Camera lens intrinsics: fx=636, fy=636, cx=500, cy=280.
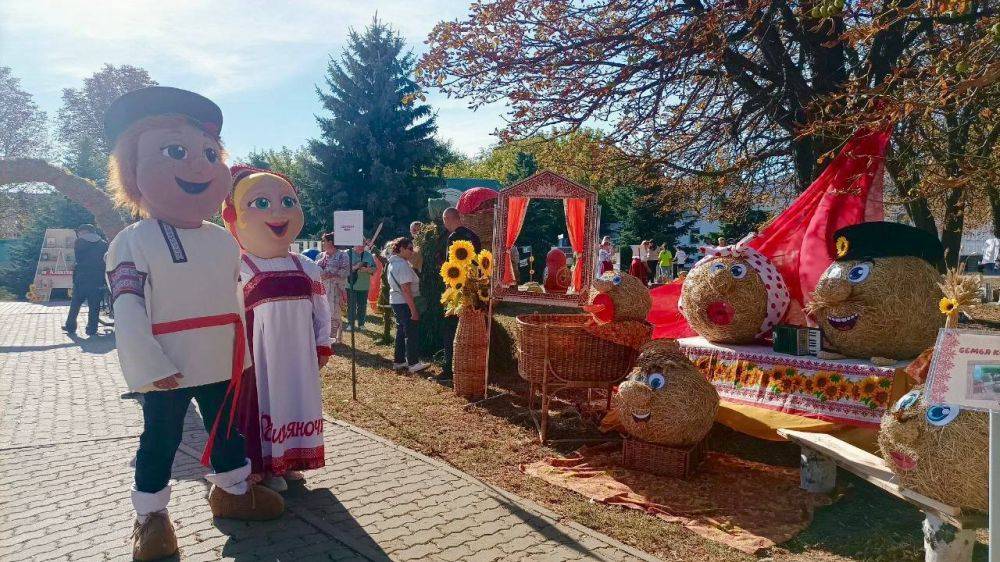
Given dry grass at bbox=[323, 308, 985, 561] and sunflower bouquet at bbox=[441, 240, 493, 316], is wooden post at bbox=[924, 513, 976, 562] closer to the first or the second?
dry grass at bbox=[323, 308, 985, 561]

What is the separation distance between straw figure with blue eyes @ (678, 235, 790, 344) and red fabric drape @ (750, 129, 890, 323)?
1.23 feet

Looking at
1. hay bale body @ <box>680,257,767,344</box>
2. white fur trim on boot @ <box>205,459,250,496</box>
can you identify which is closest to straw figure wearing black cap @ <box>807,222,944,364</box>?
hay bale body @ <box>680,257,767,344</box>

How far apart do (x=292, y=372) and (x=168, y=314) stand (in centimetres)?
92

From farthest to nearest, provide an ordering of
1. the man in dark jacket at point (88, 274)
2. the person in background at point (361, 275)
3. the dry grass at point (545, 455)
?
the man in dark jacket at point (88, 274), the person in background at point (361, 275), the dry grass at point (545, 455)

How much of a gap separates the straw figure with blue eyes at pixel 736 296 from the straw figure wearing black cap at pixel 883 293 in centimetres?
59

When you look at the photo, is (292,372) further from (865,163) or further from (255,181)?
(865,163)

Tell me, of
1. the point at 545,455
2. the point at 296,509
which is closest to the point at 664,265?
the point at 545,455

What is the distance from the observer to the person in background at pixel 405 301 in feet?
26.2

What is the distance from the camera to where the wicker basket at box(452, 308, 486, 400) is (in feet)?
23.4

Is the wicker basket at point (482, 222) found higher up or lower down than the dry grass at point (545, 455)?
higher up

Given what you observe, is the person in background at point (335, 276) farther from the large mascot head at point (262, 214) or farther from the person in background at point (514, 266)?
the large mascot head at point (262, 214)

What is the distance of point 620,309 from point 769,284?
4.19ft

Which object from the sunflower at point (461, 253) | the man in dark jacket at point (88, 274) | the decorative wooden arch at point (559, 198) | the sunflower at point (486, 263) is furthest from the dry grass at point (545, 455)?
the man in dark jacket at point (88, 274)

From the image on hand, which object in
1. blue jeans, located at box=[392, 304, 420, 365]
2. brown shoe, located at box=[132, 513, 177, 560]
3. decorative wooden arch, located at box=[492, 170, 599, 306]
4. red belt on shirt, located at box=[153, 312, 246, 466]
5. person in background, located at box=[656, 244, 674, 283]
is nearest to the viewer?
brown shoe, located at box=[132, 513, 177, 560]
